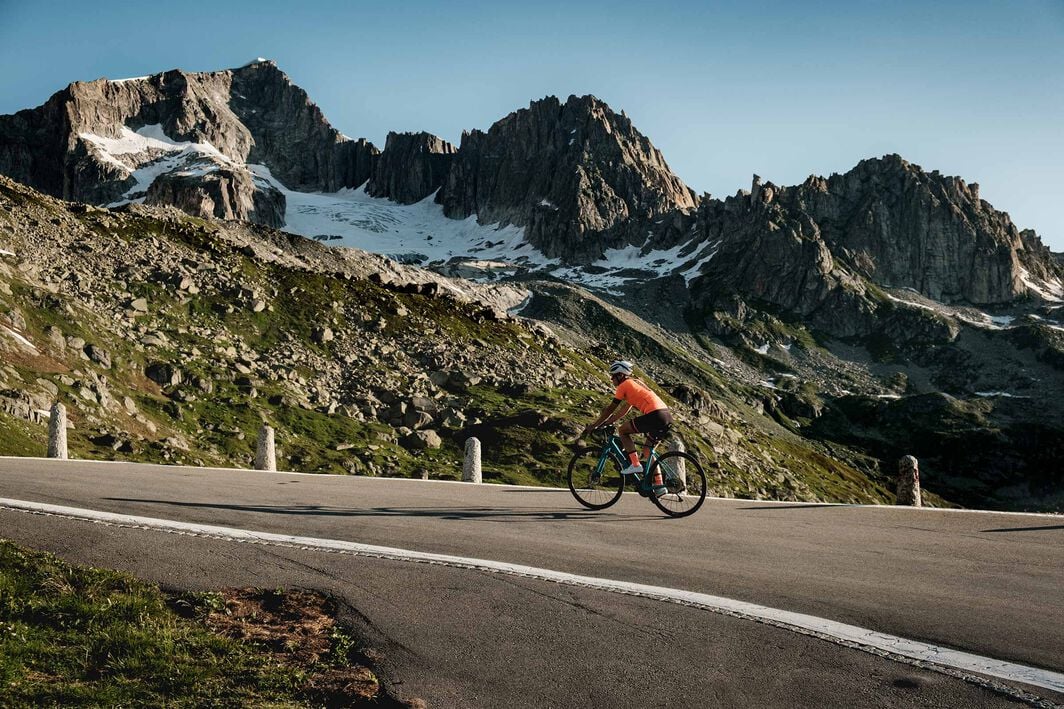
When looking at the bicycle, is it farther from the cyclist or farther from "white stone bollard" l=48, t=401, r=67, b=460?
"white stone bollard" l=48, t=401, r=67, b=460

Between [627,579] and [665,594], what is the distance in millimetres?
766

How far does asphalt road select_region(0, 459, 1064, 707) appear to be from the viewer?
607 centimetres

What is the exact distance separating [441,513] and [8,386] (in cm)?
2559

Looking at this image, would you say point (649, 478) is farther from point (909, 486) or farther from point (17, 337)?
point (17, 337)

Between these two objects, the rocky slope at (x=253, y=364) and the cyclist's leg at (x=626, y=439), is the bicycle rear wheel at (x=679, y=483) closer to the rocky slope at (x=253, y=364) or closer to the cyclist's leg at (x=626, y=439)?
the cyclist's leg at (x=626, y=439)

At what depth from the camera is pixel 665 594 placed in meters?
8.26

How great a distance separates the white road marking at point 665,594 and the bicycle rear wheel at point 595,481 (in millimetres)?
5150

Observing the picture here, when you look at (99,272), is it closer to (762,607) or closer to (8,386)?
(8,386)

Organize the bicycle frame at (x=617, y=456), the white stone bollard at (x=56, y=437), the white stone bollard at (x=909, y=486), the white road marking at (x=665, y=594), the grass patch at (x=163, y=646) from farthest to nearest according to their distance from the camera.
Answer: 1. the white stone bollard at (x=56, y=437)
2. the white stone bollard at (x=909, y=486)
3. the bicycle frame at (x=617, y=456)
4. the white road marking at (x=665, y=594)
5. the grass patch at (x=163, y=646)

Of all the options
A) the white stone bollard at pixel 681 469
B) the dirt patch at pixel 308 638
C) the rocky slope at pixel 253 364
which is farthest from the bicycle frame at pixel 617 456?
the rocky slope at pixel 253 364

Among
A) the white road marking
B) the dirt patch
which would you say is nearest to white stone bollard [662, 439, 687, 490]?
the white road marking

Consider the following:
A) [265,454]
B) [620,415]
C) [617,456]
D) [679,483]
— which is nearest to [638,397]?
[620,415]

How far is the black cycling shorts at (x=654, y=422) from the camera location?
14016mm

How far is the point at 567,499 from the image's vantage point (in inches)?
671
